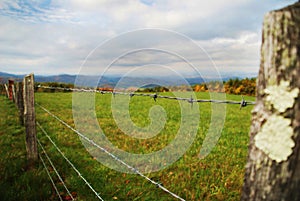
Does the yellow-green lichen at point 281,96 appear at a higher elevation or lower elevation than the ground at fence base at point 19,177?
higher

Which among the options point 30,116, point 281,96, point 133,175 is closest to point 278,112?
point 281,96

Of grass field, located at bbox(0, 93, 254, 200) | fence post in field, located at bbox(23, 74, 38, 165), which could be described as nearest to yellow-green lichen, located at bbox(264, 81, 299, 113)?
grass field, located at bbox(0, 93, 254, 200)

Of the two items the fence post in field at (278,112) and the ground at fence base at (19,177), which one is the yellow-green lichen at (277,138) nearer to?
the fence post in field at (278,112)

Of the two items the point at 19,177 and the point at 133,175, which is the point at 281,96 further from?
the point at 19,177

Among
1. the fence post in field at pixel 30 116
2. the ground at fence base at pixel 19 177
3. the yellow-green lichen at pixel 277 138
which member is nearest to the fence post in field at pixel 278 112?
the yellow-green lichen at pixel 277 138

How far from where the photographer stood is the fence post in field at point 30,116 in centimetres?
423

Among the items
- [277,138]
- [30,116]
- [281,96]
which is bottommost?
[30,116]

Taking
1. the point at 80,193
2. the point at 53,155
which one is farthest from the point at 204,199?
the point at 53,155

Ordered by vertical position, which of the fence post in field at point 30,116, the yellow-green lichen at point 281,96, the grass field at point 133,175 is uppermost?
the yellow-green lichen at point 281,96

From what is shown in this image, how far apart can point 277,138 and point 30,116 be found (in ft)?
13.8

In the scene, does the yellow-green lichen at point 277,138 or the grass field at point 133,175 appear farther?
the grass field at point 133,175

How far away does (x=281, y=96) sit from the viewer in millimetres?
850

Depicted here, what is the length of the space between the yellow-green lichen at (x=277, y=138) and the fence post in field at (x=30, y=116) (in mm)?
3987

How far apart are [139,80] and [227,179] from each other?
209 cm
